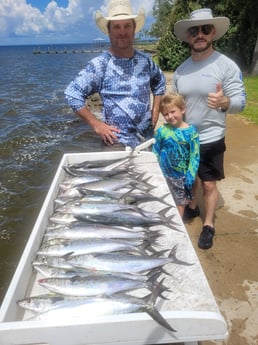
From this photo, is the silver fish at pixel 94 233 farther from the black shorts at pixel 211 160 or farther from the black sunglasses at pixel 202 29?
the black sunglasses at pixel 202 29

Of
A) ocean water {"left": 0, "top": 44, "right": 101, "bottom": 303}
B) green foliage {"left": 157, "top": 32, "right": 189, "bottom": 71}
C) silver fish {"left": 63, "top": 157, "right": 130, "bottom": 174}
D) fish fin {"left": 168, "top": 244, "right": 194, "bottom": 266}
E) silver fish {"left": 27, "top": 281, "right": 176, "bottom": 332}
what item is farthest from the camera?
green foliage {"left": 157, "top": 32, "right": 189, "bottom": 71}

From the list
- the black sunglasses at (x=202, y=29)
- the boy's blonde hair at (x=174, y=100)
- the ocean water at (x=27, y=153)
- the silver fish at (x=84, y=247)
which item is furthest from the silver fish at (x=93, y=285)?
A: the ocean water at (x=27, y=153)

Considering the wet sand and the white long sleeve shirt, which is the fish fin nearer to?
the wet sand

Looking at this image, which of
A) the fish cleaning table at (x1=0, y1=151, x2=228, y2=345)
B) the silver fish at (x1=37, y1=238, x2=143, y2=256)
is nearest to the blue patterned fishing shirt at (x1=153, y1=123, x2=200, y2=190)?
the silver fish at (x1=37, y1=238, x2=143, y2=256)

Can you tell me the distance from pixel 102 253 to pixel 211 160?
204 cm

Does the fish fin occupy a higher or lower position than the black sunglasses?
lower

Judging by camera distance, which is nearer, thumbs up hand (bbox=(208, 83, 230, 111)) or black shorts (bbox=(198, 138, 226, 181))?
thumbs up hand (bbox=(208, 83, 230, 111))

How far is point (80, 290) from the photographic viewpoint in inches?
80.8

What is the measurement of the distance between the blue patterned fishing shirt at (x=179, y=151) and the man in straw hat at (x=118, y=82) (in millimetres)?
304

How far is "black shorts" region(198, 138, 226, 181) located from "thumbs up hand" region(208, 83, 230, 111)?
0.53 metres

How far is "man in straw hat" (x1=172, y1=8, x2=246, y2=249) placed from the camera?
3545 millimetres

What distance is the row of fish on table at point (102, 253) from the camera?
1929mm

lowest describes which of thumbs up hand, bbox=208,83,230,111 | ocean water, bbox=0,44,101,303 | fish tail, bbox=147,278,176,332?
ocean water, bbox=0,44,101,303

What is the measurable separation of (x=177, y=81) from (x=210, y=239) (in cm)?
178
